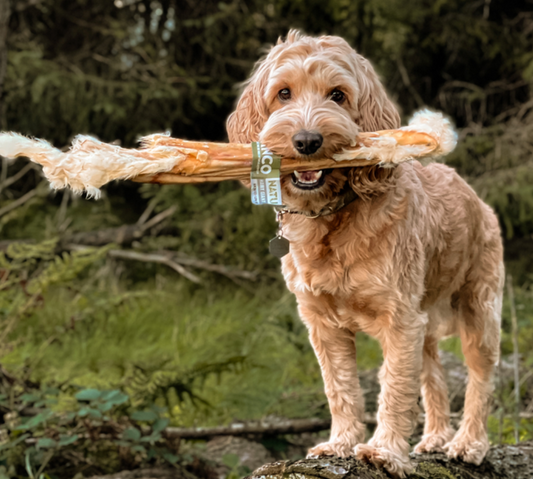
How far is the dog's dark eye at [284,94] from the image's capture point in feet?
11.0

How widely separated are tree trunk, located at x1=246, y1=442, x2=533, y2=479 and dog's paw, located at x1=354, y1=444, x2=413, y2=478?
0.04 metres

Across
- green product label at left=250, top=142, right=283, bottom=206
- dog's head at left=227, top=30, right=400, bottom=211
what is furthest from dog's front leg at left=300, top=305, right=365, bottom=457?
green product label at left=250, top=142, right=283, bottom=206

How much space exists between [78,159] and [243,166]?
0.75m

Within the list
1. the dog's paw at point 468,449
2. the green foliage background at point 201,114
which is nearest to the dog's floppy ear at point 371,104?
the dog's paw at point 468,449

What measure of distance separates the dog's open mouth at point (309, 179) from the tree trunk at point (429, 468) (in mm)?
1310

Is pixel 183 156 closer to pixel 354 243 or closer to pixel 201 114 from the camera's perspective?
pixel 354 243

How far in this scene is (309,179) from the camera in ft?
10.4

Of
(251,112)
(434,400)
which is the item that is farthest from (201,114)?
(434,400)

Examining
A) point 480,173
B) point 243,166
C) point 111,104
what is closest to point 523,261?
point 480,173

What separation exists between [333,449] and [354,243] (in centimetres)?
116

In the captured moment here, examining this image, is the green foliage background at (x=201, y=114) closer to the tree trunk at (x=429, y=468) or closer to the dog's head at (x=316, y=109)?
the tree trunk at (x=429, y=468)

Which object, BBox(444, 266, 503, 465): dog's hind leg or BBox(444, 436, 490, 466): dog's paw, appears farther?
BBox(444, 266, 503, 465): dog's hind leg

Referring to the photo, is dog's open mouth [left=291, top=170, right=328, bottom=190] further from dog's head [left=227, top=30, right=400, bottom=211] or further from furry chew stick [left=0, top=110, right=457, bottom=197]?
furry chew stick [left=0, top=110, right=457, bottom=197]

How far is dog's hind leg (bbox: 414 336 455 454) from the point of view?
14.1 ft
